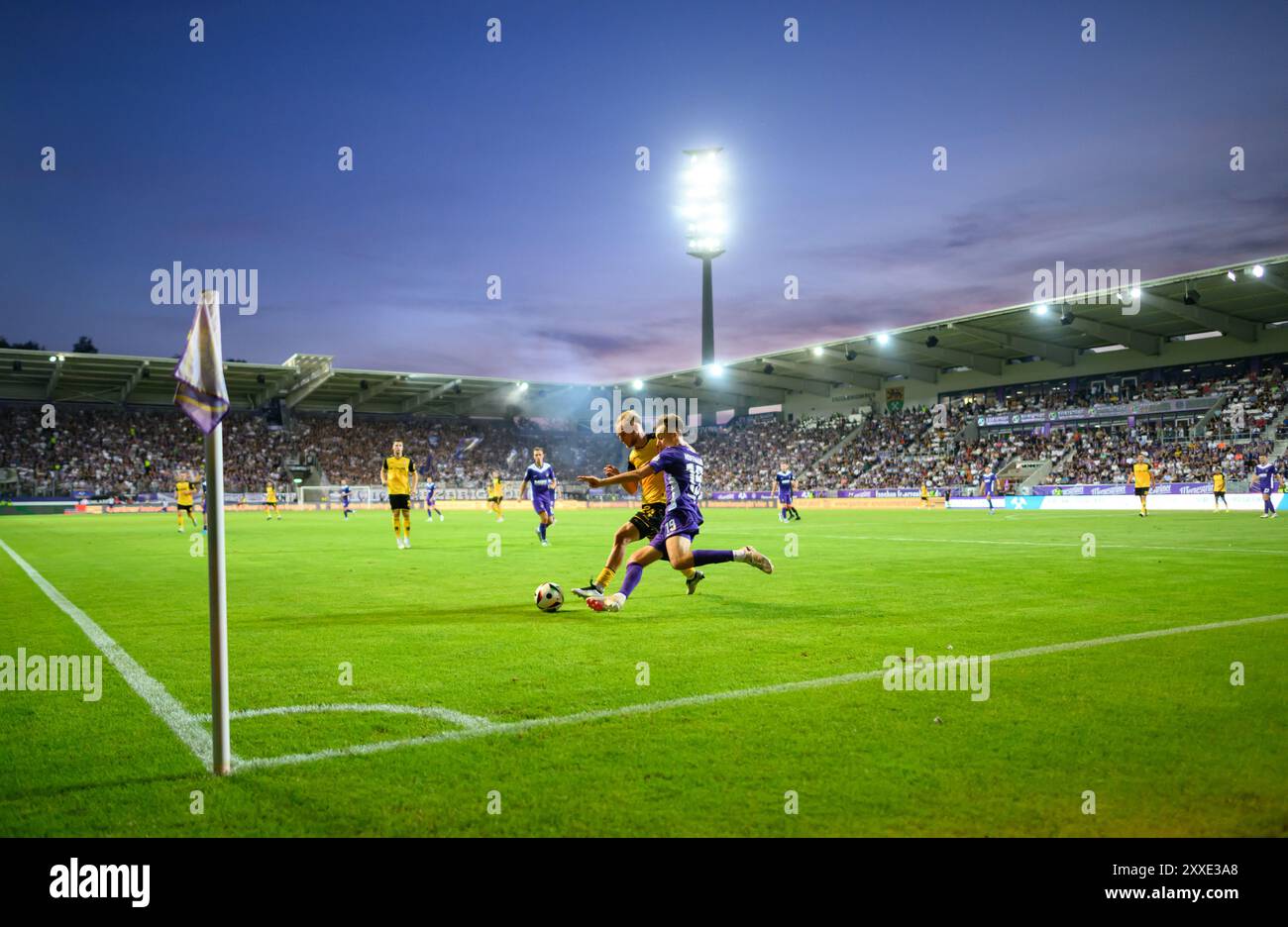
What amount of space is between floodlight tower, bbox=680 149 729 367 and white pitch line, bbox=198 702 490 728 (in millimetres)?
56763

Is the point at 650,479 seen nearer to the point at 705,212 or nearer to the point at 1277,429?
the point at 1277,429

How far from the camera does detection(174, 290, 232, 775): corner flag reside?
3893 mm

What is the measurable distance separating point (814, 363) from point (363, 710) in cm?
5526

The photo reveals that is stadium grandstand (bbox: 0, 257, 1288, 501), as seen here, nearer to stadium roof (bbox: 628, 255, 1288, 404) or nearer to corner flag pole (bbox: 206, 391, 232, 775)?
stadium roof (bbox: 628, 255, 1288, 404)

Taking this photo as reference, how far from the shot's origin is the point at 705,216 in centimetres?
6256

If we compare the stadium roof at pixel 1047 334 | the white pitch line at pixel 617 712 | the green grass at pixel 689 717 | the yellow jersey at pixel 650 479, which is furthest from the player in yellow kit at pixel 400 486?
the stadium roof at pixel 1047 334

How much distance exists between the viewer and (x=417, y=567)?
46.0 ft

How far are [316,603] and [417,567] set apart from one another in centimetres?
426

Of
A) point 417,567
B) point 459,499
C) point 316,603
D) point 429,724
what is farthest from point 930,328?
point 429,724

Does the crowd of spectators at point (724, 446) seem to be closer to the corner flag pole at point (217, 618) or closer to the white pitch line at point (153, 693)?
the white pitch line at point (153, 693)

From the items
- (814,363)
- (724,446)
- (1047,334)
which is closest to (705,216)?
(814,363)
